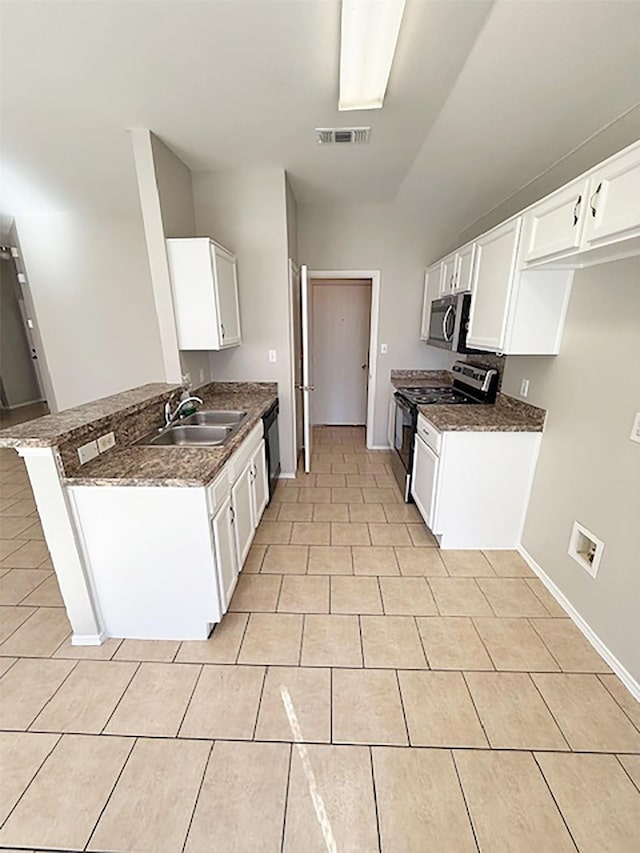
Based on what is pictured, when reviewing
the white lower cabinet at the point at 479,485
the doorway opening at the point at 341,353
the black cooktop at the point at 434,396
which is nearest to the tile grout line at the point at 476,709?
the white lower cabinet at the point at 479,485

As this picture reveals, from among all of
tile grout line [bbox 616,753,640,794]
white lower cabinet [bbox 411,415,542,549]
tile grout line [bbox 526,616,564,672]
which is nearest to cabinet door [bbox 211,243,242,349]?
white lower cabinet [bbox 411,415,542,549]

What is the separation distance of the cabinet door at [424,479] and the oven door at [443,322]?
3.04ft

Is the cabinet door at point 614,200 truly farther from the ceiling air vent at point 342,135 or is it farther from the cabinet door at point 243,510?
the cabinet door at point 243,510

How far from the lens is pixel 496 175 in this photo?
105 inches

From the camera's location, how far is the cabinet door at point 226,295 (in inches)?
107

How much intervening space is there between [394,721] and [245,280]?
326 cm

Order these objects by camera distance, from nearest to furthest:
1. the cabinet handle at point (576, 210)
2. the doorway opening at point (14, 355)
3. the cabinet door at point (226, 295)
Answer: the cabinet handle at point (576, 210), the cabinet door at point (226, 295), the doorway opening at point (14, 355)

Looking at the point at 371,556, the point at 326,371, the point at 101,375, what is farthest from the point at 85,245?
the point at 371,556

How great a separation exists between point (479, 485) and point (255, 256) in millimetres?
2647

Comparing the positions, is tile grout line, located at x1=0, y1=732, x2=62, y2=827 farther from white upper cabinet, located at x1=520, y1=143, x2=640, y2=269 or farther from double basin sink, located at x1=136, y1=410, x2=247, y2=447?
white upper cabinet, located at x1=520, y1=143, x2=640, y2=269

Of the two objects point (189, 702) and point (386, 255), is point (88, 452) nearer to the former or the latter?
point (189, 702)

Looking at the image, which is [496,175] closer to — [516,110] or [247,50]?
[516,110]

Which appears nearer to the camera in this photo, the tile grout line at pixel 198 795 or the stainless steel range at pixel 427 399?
the tile grout line at pixel 198 795

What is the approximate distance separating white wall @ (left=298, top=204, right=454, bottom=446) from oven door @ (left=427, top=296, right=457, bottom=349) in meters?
0.56
